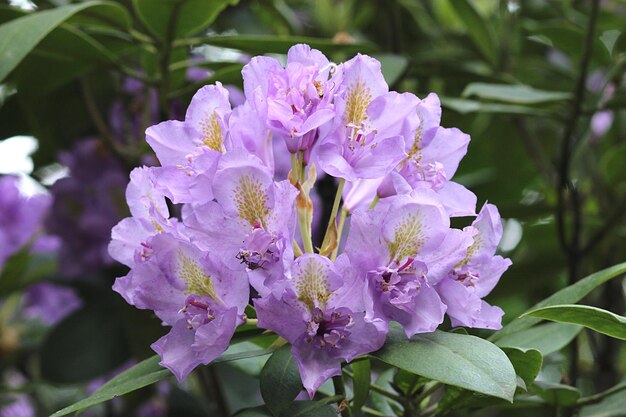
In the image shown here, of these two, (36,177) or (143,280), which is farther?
(36,177)

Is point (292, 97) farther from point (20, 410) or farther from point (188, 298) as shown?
point (20, 410)

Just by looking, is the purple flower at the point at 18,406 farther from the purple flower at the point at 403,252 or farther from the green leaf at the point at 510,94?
the purple flower at the point at 403,252

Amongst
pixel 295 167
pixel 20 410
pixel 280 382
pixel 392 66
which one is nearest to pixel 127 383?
pixel 280 382

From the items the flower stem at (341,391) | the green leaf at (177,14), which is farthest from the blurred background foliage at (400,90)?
the flower stem at (341,391)

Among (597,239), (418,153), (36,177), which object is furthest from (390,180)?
(36,177)

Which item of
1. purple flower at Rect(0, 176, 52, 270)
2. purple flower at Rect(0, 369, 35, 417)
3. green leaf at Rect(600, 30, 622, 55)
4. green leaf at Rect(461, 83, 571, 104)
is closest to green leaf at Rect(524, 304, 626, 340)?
green leaf at Rect(461, 83, 571, 104)

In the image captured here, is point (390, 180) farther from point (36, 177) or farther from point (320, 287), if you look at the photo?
point (36, 177)

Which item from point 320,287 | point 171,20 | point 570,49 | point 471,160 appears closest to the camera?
point 320,287
